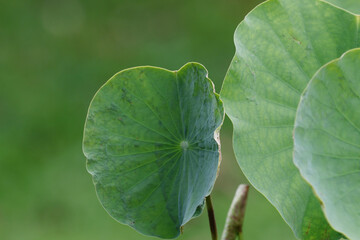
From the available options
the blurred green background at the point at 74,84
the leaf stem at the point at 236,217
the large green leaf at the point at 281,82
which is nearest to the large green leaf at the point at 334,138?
the large green leaf at the point at 281,82

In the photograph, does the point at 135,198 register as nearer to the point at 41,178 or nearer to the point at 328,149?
the point at 328,149

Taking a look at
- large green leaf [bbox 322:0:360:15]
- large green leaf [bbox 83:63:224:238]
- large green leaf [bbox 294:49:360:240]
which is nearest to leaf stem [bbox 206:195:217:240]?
large green leaf [bbox 83:63:224:238]

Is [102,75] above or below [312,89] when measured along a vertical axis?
below

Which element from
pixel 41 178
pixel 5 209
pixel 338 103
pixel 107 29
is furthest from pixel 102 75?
pixel 338 103

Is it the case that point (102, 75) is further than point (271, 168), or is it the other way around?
point (102, 75)

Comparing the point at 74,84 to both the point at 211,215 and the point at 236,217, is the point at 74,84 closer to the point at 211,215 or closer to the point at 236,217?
the point at 236,217

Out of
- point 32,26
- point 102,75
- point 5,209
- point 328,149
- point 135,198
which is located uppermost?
point 328,149

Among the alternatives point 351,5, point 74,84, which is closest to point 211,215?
point 351,5

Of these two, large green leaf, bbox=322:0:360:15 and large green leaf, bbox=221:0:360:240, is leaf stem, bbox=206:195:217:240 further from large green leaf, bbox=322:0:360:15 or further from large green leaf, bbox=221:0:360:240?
large green leaf, bbox=322:0:360:15
